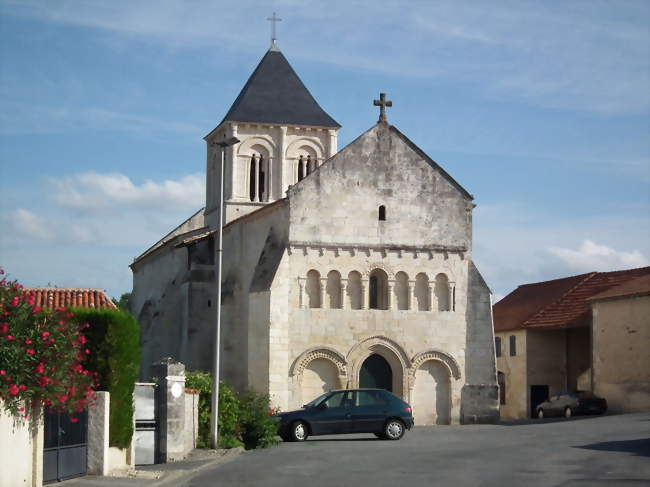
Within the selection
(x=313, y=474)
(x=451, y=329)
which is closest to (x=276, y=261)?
(x=451, y=329)

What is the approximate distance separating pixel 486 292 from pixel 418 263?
112 inches

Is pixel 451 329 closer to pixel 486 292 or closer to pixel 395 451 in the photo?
pixel 486 292

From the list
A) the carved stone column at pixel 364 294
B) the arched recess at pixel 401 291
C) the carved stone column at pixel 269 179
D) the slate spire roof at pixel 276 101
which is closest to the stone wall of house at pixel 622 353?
the arched recess at pixel 401 291

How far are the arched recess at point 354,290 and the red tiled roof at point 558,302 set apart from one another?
14.2 m

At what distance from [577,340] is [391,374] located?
54.5ft

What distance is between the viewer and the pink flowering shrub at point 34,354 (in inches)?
618

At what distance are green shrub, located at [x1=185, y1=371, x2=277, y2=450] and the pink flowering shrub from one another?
923 cm

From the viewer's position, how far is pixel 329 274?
38.3 meters

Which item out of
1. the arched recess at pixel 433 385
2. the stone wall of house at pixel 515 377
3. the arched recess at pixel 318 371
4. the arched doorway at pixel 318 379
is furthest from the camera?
the stone wall of house at pixel 515 377

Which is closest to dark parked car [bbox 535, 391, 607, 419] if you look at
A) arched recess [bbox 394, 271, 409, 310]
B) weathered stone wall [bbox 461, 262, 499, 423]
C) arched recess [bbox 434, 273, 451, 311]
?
weathered stone wall [bbox 461, 262, 499, 423]

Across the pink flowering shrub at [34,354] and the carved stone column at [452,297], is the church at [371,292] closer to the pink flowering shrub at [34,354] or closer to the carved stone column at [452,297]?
the carved stone column at [452,297]

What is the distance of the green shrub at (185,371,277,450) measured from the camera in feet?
86.4

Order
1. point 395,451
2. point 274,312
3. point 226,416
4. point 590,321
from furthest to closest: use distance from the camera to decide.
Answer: point 590,321 → point 274,312 → point 226,416 → point 395,451

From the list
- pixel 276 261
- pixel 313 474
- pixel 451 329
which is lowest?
pixel 313 474
